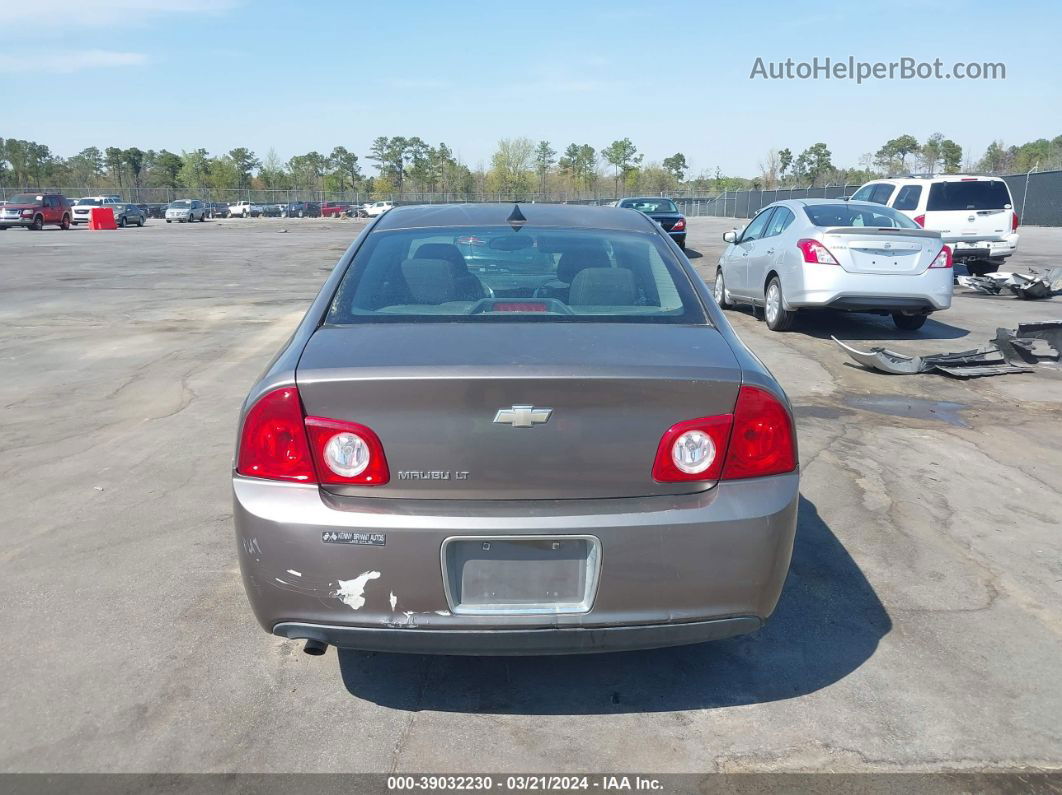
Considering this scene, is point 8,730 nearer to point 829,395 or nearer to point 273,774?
point 273,774

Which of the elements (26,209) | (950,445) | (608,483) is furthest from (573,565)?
(26,209)

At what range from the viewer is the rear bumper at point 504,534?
2.66m

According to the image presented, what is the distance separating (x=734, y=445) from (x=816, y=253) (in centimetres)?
809

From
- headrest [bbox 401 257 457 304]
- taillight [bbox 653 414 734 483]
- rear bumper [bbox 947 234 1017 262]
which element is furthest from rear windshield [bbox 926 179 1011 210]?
taillight [bbox 653 414 734 483]

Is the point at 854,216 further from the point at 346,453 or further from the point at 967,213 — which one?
the point at 346,453

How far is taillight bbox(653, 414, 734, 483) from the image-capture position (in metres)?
2.72

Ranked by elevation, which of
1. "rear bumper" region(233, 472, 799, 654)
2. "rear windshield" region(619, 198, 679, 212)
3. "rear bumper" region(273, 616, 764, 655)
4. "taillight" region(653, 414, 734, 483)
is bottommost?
"rear bumper" region(273, 616, 764, 655)

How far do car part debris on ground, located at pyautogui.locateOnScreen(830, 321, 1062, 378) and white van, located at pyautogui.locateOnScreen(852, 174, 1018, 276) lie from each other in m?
8.10

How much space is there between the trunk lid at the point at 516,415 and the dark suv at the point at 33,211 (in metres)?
47.9

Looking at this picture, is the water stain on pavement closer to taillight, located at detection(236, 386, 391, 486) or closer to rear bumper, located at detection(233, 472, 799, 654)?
rear bumper, located at detection(233, 472, 799, 654)

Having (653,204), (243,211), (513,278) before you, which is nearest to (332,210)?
(243,211)

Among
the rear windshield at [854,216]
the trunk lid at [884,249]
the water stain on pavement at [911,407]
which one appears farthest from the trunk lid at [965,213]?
the water stain on pavement at [911,407]

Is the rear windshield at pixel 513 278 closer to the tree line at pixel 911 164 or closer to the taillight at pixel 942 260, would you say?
the taillight at pixel 942 260

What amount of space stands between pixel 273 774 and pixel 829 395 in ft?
20.2
